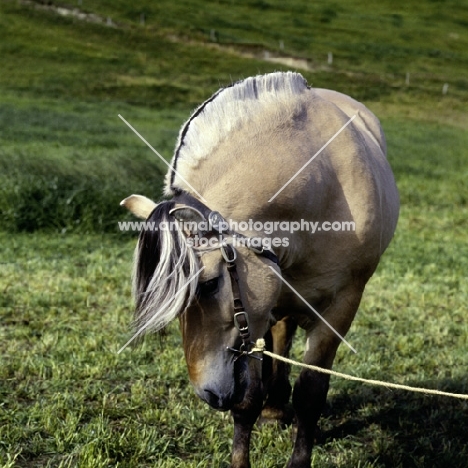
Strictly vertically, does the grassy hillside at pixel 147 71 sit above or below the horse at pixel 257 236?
below

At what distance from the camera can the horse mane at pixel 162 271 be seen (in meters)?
2.54

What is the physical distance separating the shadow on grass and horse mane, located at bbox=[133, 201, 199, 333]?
74.3 inches

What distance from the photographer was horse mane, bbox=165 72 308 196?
2.99 metres

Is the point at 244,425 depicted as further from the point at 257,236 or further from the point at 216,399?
the point at 257,236

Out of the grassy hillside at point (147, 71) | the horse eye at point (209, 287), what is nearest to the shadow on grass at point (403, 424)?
the horse eye at point (209, 287)

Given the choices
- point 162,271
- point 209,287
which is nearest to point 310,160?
point 209,287

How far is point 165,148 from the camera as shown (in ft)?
56.0

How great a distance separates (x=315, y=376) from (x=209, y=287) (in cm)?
116

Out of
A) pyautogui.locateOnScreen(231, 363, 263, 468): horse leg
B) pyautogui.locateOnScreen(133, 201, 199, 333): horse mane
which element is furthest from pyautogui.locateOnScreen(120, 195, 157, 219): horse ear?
pyautogui.locateOnScreen(231, 363, 263, 468): horse leg

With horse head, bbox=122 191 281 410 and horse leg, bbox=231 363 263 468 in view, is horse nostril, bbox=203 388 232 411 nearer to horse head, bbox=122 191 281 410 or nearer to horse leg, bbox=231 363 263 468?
horse head, bbox=122 191 281 410

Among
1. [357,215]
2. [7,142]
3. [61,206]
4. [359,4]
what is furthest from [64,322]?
[359,4]

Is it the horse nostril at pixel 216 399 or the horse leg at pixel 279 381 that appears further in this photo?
the horse leg at pixel 279 381

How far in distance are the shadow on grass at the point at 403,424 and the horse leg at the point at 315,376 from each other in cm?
50

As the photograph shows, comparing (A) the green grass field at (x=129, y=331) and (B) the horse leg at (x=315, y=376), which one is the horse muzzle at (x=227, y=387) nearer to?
(B) the horse leg at (x=315, y=376)
